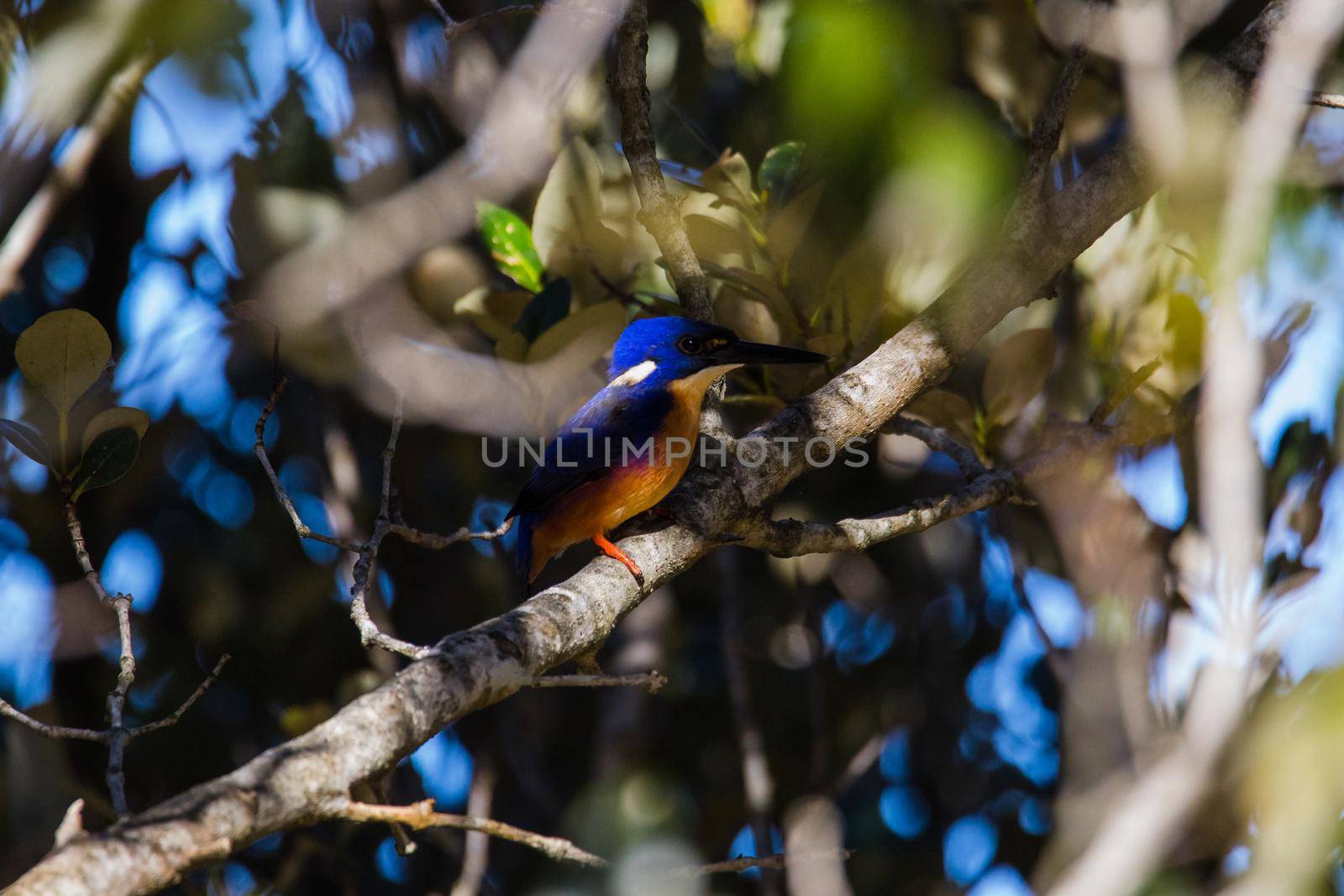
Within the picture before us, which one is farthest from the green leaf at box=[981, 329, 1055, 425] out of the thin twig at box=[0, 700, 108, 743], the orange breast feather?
the thin twig at box=[0, 700, 108, 743]

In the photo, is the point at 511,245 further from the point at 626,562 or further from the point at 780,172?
the point at 626,562

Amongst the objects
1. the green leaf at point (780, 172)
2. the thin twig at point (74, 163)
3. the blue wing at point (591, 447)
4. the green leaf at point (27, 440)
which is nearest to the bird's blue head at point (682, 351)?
the blue wing at point (591, 447)

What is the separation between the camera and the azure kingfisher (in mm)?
3383

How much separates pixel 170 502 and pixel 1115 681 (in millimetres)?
3714

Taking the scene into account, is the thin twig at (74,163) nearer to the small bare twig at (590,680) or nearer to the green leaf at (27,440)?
the green leaf at (27,440)

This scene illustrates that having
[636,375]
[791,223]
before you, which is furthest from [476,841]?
[791,223]

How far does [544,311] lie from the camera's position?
11.4 ft

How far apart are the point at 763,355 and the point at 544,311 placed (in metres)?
0.68

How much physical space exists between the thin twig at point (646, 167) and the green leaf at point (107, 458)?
4.49 feet

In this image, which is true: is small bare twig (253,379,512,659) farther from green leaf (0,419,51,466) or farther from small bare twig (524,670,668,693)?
green leaf (0,419,51,466)

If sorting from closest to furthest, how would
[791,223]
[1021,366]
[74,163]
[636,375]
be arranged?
[791,223], [1021,366], [636,375], [74,163]

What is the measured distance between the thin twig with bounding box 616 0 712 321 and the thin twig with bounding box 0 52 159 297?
207cm

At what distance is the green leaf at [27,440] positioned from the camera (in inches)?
95.0

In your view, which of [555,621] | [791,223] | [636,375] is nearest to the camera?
[555,621]
